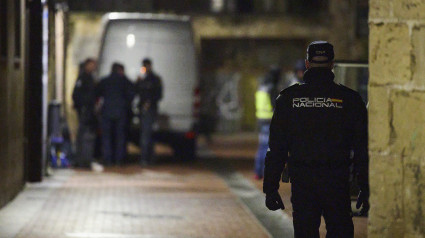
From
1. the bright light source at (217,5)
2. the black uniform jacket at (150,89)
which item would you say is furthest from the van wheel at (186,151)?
the bright light source at (217,5)

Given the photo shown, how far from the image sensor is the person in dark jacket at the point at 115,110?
62.5ft

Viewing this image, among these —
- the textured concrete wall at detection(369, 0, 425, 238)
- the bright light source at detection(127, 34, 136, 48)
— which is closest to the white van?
the bright light source at detection(127, 34, 136, 48)

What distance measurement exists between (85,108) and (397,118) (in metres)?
13.1

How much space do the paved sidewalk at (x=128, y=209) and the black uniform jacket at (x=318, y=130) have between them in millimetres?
4072

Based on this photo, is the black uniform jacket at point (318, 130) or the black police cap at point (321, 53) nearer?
the black uniform jacket at point (318, 130)

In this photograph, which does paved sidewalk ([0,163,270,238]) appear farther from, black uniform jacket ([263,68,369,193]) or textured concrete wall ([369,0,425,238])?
textured concrete wall ([369,0,425,238])

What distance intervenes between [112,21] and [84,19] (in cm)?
944

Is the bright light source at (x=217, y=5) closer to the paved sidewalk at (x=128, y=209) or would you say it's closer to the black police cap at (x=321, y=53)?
the paved sidewalk at (x=128, y=209)

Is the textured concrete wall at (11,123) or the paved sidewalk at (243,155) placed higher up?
the textured concrete wall at (11,123)

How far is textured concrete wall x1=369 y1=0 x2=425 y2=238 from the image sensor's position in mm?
6207

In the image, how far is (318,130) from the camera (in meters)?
6.57

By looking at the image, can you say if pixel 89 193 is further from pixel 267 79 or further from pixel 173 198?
pixel 267 79

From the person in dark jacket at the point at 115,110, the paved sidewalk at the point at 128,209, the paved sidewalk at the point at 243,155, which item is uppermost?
the person in dark jacket at the point at 115,110

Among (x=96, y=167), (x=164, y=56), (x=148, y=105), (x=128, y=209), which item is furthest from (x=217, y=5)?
(x=128, y=209)
